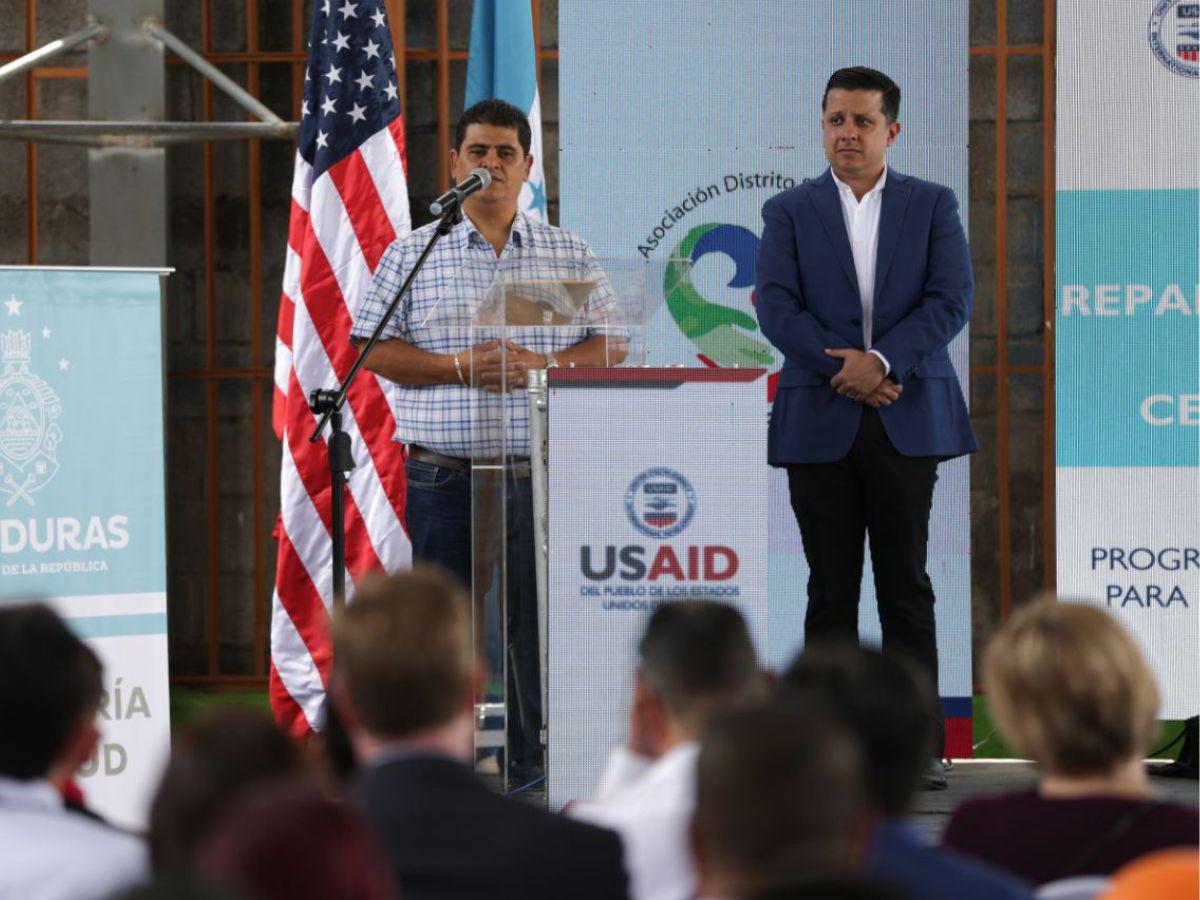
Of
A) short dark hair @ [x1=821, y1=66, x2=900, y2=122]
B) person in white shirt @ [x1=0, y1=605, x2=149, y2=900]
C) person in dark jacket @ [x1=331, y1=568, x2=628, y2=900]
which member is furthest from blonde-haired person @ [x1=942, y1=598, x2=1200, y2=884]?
short dark hair @ [x1=821, y1=66, x2=900, y2=122]

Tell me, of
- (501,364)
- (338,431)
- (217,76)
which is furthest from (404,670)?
(217,76)

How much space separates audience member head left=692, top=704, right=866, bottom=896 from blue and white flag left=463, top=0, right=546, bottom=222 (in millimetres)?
4379

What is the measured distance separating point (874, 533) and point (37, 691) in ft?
8.43

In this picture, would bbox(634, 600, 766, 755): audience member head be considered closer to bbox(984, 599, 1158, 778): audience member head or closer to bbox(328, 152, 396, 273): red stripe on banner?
bbox(984, 599, 1158, 778): audience member head

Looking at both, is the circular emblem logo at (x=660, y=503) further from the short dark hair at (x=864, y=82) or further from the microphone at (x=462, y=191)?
the short dark hair at (x=864, y=82)

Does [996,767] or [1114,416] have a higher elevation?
[1114,416]

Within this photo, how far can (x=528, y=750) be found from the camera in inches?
144

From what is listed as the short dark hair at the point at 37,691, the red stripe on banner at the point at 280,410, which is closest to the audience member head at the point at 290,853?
the short dark hair at the point at 37,691

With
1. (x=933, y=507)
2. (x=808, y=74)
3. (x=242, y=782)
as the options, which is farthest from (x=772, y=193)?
(x=242, y=782)

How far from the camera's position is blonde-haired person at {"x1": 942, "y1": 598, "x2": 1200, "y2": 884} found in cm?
179

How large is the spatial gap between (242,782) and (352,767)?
1.40m

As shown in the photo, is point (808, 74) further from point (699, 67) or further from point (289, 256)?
point (289, 256)

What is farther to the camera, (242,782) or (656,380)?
(656,380)

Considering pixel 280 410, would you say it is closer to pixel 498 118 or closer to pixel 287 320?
pixel 287 320
